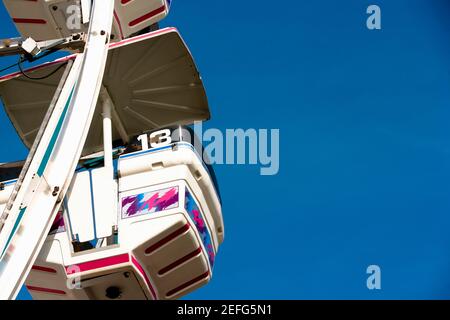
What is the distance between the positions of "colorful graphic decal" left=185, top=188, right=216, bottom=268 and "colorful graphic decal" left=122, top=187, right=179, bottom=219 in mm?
288

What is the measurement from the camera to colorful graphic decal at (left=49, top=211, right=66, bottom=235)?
15.0m

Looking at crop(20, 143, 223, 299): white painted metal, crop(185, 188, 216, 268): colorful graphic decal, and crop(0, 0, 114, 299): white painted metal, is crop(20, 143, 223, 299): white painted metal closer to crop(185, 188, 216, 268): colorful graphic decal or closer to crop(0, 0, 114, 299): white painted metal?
crop(185, 188, 216, 268): colorful graphic decal

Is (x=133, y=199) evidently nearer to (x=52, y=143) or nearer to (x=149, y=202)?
(x=149, y=202)

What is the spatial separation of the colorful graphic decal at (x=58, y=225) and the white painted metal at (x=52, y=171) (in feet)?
1.85

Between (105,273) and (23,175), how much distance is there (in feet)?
7.19

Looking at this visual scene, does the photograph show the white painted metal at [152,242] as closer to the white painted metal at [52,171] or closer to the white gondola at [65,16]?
the white painted metal at [52,171]

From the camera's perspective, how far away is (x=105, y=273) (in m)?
14.4

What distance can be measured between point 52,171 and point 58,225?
1034 mm

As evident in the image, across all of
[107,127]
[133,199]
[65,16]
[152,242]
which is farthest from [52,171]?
[65,16]

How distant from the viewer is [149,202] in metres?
15.1

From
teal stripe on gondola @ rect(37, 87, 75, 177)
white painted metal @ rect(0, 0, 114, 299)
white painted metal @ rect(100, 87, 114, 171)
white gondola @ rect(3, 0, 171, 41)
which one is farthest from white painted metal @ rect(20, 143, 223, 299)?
white gondola @ rect(3, 0, 171, 41)
